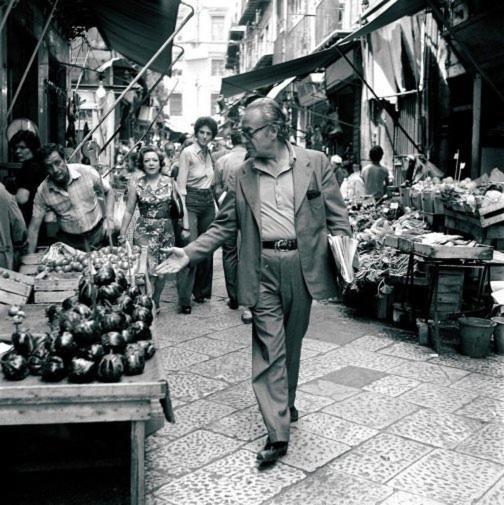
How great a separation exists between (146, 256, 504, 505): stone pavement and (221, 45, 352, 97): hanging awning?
718 cm

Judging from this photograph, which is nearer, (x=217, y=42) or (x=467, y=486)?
(x=467, y=486)

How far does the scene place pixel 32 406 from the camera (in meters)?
3.19

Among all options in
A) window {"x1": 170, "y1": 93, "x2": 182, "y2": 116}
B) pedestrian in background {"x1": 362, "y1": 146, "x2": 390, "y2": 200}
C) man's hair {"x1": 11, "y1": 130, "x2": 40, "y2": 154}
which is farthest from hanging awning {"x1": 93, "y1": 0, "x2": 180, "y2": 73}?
window {"x1": 170, "y1": 93, "x2": 182, "y2": 116}

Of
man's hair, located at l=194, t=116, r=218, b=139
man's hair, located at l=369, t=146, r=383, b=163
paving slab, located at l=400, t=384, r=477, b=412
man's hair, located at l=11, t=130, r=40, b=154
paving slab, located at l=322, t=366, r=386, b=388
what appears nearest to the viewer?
paving slab, located at l=400, t=384, r=477, b=412

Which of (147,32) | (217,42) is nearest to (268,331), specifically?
(147,32)

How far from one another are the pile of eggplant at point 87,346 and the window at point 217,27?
73922mm

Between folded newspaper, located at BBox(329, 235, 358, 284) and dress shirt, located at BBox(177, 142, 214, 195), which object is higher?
dress shirt, located at BBox(177, 142, 214, 195)

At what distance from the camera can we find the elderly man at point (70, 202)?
653 cm

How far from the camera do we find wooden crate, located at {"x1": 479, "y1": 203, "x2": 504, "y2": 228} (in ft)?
23.5

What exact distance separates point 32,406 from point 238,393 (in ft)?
7.80

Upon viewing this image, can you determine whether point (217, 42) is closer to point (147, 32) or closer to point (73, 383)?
point (147, 32)

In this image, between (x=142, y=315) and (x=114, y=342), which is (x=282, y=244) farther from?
(x=114, y=342)

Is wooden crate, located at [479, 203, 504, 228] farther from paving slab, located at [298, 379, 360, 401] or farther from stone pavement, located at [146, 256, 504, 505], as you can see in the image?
paving slab, located at [298, 379, 360, 401]

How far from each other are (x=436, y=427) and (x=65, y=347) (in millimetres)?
2570
